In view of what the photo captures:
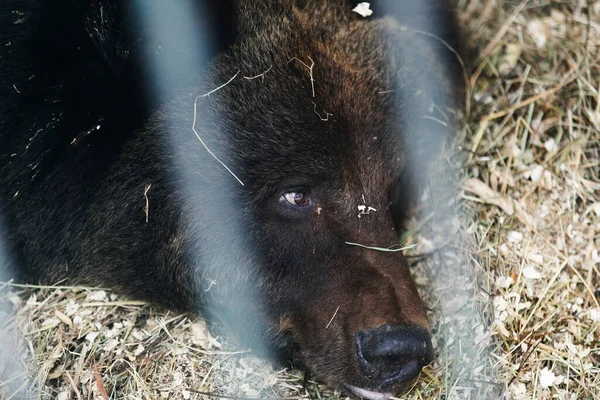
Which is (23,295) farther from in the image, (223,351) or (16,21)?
(16,21)

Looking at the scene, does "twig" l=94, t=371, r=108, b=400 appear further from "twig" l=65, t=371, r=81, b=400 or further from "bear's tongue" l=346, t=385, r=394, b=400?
"bear's tongue" l=346, t=385, r=394, b=400

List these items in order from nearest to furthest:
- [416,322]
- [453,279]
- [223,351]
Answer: [416,322] < [223,351] < [453,279]

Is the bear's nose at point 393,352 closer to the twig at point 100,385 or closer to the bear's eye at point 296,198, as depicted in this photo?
the bear's eye at point 296,198

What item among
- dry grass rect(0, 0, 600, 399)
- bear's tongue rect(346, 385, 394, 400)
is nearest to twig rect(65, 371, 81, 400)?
dry grass rect(0, 0, 600, 399)

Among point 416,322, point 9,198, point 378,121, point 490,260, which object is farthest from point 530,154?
point 9,198

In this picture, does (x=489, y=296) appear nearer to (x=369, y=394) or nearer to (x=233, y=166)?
(x=369, y=394)

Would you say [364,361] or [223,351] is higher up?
[364,361]

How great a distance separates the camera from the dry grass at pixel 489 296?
12.4 feet

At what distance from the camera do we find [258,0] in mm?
3619

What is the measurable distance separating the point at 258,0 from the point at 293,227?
1.05m

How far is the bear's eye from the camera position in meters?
3.55

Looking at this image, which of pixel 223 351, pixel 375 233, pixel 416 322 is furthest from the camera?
pixel 223 351

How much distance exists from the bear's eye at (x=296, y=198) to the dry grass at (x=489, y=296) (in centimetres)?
84

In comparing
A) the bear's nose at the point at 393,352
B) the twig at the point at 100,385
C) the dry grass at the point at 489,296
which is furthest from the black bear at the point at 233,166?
the twig at the point at 100,385
